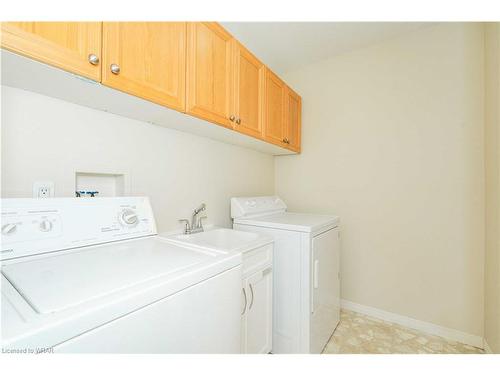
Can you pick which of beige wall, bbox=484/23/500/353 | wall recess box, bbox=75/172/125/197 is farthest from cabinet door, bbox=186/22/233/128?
beige wall, bbox=484/23/500/353

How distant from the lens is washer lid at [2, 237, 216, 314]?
565mm

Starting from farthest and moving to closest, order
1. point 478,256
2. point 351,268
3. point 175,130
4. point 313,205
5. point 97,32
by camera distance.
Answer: point 313,205
point 351,268
point 478,256
point 175,130
point 97,32

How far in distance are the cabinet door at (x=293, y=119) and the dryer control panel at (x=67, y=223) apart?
5.11 ft

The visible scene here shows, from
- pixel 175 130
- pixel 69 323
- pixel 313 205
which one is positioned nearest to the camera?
pixel 69 323

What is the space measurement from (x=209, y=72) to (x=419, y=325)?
8.50 feet

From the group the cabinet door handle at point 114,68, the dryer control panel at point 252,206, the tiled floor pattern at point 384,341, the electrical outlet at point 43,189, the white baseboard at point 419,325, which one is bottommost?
the tiled floor pattern at point 384,341

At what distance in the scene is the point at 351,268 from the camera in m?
2.26

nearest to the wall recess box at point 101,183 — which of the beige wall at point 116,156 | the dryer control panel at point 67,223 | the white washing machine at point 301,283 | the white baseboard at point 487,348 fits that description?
the beige wall at point 116,156

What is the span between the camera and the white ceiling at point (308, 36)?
6.17 ft

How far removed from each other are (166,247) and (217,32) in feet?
4.19

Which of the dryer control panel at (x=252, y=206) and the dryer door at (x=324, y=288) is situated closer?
the dryer door at (x=324, y=288)

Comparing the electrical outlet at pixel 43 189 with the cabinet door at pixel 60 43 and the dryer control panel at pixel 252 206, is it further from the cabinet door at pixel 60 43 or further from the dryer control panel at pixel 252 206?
the dryer control panel at pixel 252 206
